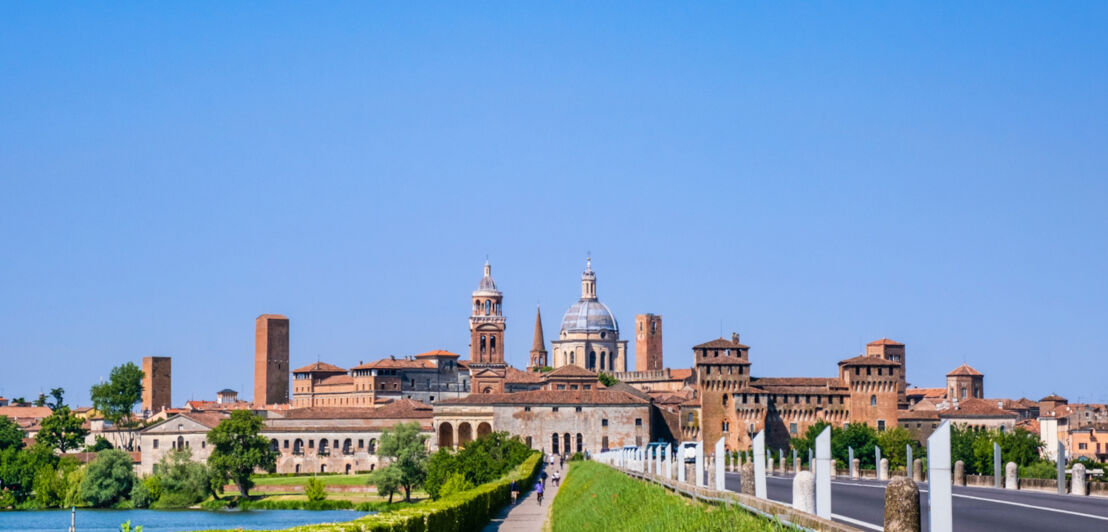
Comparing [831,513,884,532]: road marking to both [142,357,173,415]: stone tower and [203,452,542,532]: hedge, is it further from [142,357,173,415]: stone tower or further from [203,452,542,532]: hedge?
[142,357,173,415]: stone tower

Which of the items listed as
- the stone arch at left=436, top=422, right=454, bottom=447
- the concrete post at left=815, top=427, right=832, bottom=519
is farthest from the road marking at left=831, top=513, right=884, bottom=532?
the stone arch at left=436, top=422, right=454, bottom=447

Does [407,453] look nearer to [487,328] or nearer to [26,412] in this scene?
[487,328]

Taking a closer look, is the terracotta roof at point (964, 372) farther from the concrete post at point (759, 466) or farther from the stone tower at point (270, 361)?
the concrete post at point (759, 466)

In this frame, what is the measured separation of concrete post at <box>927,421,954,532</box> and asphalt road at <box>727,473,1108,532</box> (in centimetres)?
378

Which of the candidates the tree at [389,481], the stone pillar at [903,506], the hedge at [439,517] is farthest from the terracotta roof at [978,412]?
the stone pillar at [903,506]

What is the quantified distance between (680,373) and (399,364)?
82.9 feet

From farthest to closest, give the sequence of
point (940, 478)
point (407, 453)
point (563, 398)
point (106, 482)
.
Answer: point (563, 398), point (106, 482), point (407, 453), point (940, 478)

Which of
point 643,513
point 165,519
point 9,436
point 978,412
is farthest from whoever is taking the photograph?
point 978,412

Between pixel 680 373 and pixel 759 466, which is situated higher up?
pixel 680 373

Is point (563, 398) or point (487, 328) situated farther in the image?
point (487, 328)

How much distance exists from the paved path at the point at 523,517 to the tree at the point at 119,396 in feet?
250

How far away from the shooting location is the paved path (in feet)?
92.5

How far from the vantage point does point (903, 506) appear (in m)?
7.61

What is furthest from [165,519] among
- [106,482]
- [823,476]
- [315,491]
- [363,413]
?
[823,476]
